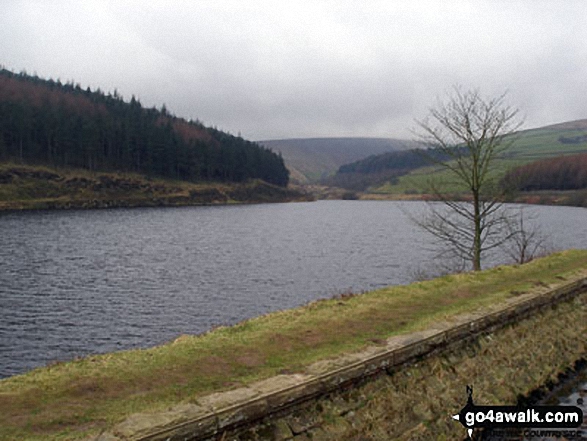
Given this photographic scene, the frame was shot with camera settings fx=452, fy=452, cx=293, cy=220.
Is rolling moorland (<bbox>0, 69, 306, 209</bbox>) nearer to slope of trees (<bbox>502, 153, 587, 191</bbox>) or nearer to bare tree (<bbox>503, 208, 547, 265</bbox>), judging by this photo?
slope of trees (<bbox>502, 153, 587, 191</bbox>)

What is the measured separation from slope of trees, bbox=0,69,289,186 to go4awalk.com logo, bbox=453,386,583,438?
122339mm

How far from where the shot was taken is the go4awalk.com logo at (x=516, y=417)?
10.3 meters

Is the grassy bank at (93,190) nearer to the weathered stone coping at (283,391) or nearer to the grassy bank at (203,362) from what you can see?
the grassy bank at (203,362)

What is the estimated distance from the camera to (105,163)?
12781cm

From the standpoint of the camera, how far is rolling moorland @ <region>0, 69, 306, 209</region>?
101 metres

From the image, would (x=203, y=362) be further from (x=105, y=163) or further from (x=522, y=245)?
(x=105, y=163)

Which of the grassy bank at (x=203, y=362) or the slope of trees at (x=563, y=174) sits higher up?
the slope of trees at (x=563, y=174)

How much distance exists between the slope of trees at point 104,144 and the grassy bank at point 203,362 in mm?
118168

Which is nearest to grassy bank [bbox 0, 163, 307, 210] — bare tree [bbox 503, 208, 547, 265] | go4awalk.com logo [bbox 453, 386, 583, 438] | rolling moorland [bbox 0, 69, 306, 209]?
rolling moorland [bbox 0, 69, 306, 209]

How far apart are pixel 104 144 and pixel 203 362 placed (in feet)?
444

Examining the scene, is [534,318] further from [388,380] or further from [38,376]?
[38,376]

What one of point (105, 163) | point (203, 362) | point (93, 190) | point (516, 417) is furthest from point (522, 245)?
point (105, 163)

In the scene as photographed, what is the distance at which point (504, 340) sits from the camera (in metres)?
13.5

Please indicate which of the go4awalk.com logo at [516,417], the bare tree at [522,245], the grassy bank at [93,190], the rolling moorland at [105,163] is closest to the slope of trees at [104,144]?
the rolling moorland at [105,163]
